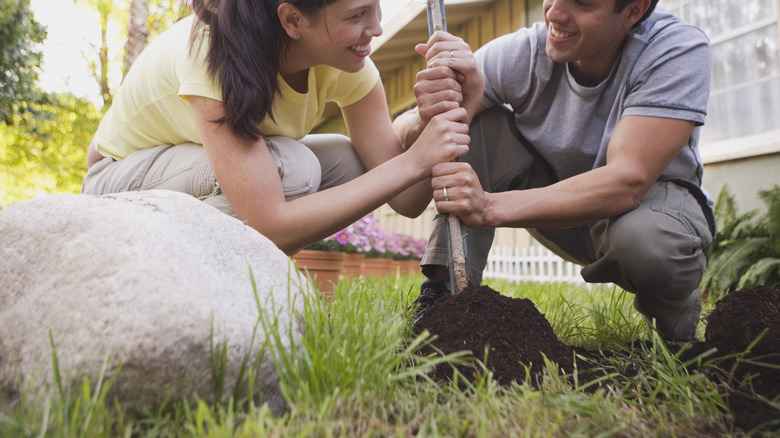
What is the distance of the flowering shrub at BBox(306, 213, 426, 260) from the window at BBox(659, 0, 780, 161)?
9.77ft

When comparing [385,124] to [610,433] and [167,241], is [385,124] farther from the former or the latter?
[610,433]

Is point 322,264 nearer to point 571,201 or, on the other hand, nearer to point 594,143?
point 594,143

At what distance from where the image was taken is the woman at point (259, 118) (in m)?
2.00

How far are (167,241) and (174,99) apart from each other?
3.81 feet

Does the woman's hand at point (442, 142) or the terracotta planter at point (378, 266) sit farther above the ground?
the woman's hand at point (442, 142)

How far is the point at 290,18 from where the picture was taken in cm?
204

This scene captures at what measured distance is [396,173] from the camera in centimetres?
212

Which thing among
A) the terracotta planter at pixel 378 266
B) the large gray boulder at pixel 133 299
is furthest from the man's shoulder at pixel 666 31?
the terracotta planter at pixel 378 266

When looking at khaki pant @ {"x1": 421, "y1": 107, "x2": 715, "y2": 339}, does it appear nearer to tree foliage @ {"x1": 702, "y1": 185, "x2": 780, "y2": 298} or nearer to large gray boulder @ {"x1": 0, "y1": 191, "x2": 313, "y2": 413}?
large gray boulder @ {"x1": 0, "y1": 191, "x2": 313, "y2": 413}

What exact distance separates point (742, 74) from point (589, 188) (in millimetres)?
3357

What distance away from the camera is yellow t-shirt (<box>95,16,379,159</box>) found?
217cm

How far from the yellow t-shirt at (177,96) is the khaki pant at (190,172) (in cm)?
8

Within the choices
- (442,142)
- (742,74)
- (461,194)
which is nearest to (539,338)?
(461,194)

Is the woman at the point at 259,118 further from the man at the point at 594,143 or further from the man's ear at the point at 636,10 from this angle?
the man's ear at the point at 636,10
